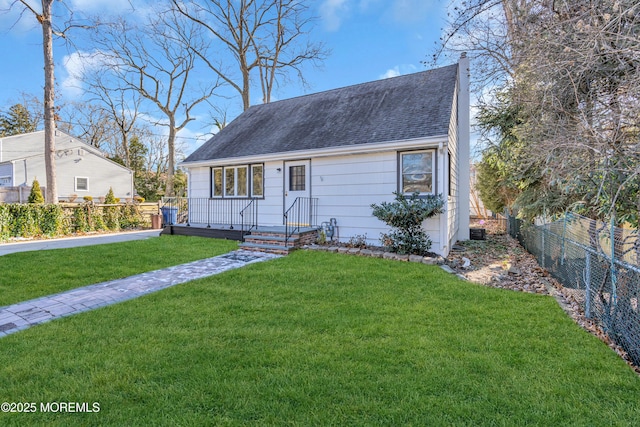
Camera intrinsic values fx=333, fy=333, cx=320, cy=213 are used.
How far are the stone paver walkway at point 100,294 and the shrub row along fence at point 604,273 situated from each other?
5617mm

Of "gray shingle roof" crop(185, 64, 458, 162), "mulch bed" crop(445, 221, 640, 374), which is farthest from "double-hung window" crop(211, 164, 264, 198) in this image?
"mulch bed" crop(445, 221, 640, 374)

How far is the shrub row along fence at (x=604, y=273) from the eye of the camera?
3.23 meters

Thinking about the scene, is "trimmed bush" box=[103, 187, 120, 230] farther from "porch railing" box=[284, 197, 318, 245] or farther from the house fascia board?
"porch railing" box=[284, 197, 318, 245]

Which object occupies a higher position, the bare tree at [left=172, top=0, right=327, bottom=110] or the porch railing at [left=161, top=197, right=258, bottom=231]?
the bare tree at [left=172, top=0, right=327, bottom=110]

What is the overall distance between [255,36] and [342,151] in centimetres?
1445

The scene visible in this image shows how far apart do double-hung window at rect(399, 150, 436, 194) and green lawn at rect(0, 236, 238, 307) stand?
4780 millimetres

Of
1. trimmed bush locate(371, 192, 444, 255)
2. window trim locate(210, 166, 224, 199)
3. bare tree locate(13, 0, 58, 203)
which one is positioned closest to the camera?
trimmed bush locate(371, 192, 444, 255)

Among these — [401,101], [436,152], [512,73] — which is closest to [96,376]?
[512,73]

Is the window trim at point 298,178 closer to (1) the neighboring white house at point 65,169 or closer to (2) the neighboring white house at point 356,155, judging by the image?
(2) the neighboring white house at point 356,155

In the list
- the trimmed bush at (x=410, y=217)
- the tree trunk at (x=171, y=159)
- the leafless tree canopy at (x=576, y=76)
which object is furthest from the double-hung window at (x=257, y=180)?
the tree trunk at (x=171, y=159)

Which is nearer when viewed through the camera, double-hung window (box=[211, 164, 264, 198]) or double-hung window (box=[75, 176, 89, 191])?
double-hung window (box=[211, 164, 264, 198])

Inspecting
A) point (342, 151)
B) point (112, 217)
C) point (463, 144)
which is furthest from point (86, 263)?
point (463, 144)

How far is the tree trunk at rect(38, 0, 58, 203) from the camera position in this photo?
1257 centimetres

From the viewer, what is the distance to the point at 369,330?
3.48 meters
